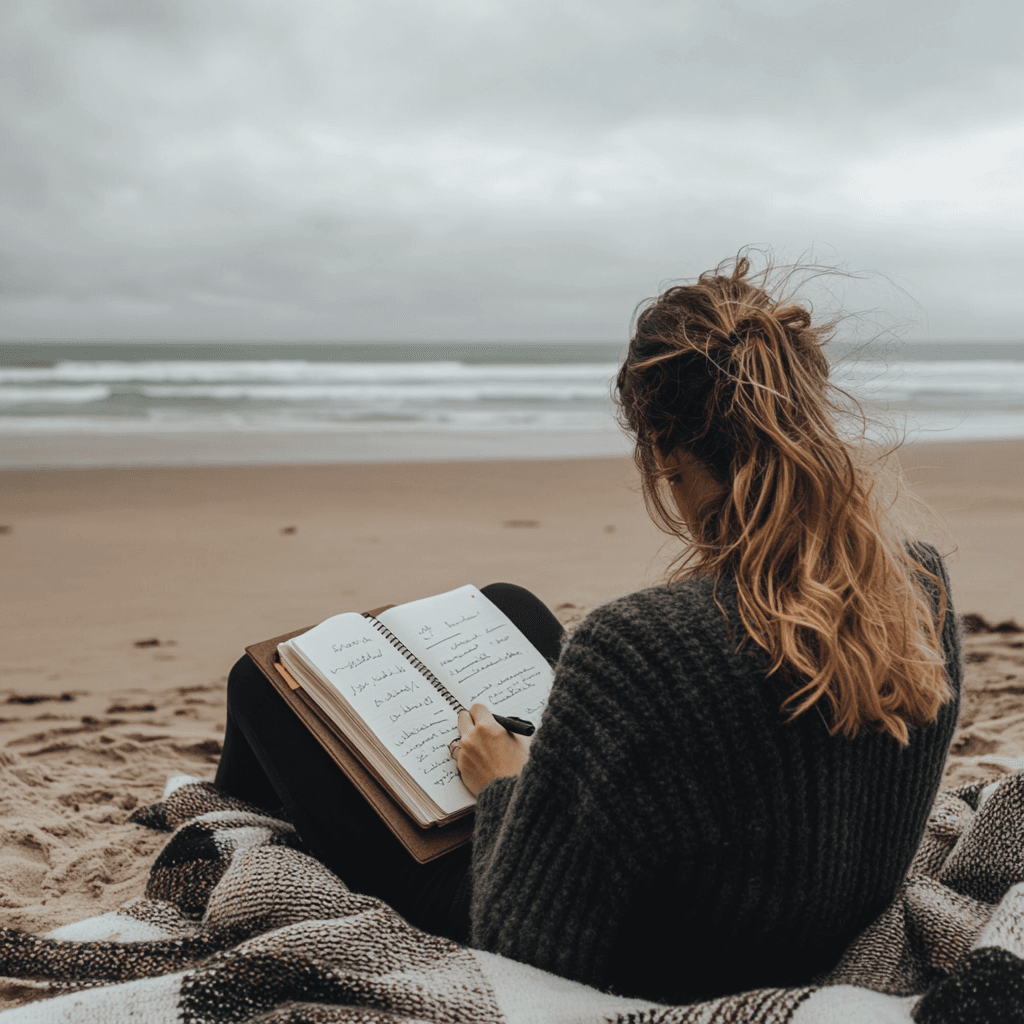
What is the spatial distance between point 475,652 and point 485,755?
358 mm

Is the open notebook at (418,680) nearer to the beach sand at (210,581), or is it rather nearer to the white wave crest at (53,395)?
the beach sand at (210,581)

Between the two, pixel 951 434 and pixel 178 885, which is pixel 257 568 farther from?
pixel 951 434

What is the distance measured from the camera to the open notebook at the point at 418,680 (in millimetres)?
1559

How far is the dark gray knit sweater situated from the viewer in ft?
3.58

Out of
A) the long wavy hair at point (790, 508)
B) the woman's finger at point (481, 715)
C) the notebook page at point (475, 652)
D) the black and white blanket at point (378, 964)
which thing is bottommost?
the black and white blanket at point (378, 964)

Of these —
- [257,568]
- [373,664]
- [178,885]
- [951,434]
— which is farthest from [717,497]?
[951,434]

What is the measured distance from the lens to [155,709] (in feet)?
11.0

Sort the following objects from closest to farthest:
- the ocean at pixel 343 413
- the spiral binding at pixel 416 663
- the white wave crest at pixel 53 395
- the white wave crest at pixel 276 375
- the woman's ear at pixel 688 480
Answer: the woman's ear at pixel 688 480
the spiral binding at pixel 416 663
the ocean at pixel 343 413
the white wave crest at pixel 53 395
the white wave crest at pixel 276 375

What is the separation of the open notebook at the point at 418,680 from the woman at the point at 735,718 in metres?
0.23

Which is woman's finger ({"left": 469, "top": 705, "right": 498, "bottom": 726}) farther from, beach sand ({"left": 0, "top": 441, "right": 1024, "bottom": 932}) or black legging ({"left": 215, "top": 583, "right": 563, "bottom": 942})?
beach sand ({"left": 0, "top": 441, "right": 1024, "bottom": 932})

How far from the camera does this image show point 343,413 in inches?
511

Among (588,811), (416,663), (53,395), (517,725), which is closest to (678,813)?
(588,811)

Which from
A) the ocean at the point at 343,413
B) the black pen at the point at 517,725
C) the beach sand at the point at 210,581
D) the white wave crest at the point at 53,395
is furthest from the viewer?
the white wave crest at the point at 53,395

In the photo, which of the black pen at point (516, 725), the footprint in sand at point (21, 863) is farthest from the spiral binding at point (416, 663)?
the footprint in sand at point (21, 863)
